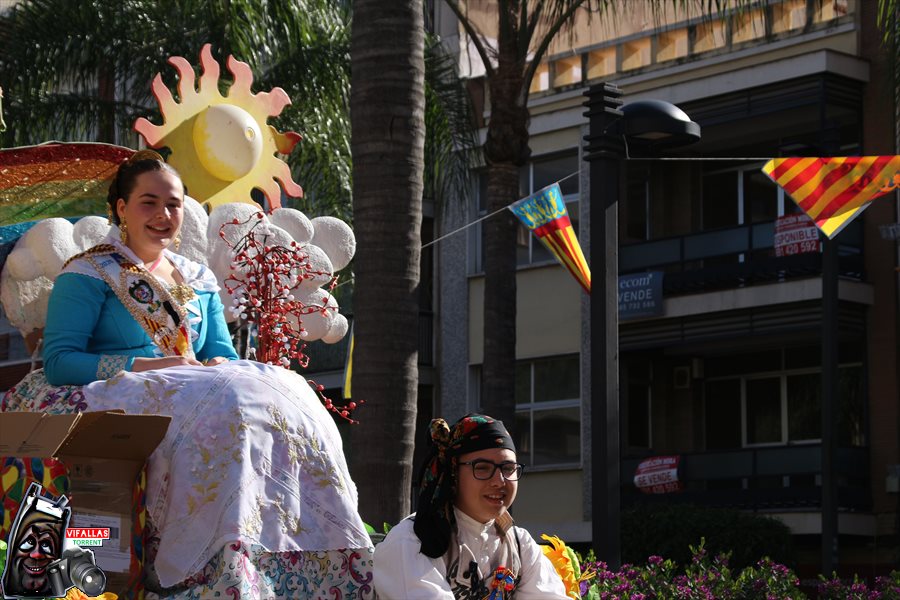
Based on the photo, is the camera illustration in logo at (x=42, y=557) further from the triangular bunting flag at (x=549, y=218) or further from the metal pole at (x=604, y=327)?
the triangular bunting flag at (x=549, y=218)

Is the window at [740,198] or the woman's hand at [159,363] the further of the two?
the window at [740,198]

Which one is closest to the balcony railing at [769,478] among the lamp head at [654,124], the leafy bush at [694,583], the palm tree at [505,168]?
the palm tree at [505,168]

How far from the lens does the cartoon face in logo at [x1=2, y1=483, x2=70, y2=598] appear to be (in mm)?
4676

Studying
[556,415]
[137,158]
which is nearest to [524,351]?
[556,415]

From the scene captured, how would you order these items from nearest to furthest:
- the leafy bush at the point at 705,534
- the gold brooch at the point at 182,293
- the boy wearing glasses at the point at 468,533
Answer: the boy wearing glasses at the point at 468,533 → the gold brooch at the point at 182,293 → the leafy bush at the point at 705,534

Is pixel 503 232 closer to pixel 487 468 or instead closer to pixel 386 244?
pixel 386 244

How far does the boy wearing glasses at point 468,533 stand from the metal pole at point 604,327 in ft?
13.9

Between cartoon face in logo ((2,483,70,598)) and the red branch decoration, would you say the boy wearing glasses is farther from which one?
cartoon face in logo ((2,483,70,598))

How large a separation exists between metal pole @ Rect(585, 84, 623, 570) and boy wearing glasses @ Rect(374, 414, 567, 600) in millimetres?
4227

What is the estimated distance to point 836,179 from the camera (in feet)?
42.6

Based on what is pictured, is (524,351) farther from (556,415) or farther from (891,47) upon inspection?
(891,47)

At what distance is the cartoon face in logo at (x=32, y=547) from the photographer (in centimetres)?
468

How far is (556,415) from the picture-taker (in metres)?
28.6

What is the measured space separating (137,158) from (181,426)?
1.31m
